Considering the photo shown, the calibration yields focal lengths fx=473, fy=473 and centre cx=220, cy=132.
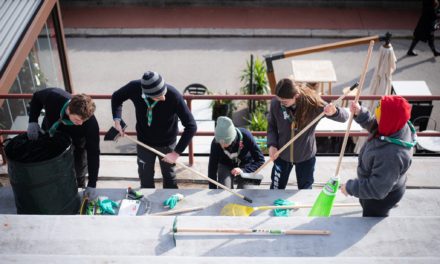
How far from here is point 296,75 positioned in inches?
372

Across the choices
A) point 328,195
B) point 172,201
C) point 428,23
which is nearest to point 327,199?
point 328,195

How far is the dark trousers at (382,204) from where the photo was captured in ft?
13.3

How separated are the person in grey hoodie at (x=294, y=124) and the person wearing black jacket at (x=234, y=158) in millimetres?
208

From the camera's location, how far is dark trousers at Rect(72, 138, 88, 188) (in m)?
5.07

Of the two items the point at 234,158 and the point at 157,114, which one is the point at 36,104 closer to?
the point at 157,114

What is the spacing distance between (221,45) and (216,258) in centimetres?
995

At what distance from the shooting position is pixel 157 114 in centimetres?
502

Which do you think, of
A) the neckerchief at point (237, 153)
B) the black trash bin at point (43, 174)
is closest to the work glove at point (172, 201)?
the neckerchief at point (237, 153)

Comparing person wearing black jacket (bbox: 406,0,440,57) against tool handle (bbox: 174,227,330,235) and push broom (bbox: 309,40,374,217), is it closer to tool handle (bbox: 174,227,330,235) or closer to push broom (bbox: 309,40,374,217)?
push broom (bbox: 309,40,374,217)

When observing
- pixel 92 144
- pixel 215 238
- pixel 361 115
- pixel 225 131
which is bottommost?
pixel 215 238

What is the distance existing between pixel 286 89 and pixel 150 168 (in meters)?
1.93

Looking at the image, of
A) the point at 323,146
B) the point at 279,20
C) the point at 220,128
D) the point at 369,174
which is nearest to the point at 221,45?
the point at 279,20

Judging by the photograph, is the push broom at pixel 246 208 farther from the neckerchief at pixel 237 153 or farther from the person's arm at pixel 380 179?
the person's arm at pixel 380 179

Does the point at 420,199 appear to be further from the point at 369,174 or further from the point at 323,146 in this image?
the point at 323,146
